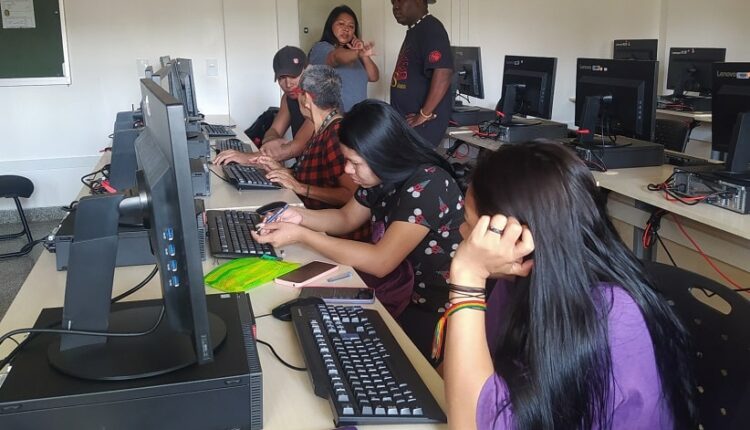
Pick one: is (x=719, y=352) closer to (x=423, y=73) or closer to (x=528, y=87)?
(x=528, y=87)

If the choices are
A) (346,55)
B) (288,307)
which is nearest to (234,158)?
(346,55)

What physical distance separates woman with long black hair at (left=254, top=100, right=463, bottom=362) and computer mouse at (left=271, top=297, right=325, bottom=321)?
0.36 m

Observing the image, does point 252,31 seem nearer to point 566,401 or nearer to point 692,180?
point 692,180

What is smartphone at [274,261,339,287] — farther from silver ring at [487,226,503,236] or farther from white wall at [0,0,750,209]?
white wall at [0,0,750,209]

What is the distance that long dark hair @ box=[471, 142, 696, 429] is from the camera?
3.10 feet

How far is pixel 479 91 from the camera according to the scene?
16.5 ft

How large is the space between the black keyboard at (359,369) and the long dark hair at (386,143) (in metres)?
0.60

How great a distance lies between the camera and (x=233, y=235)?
1.95m

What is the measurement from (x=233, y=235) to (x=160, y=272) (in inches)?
38.3

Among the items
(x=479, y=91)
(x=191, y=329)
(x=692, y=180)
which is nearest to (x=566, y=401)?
(x=191, y=329)

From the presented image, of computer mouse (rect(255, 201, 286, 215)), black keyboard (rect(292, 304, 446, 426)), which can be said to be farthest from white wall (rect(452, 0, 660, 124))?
black keyboard (rect(292, 304, 446, 426))

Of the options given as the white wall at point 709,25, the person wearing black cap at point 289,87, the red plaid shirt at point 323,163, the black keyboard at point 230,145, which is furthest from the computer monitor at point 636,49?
the red plaid shirt at point 323,163

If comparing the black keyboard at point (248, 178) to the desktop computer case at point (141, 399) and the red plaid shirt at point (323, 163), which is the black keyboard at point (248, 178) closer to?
the red plaid shirt at point (323, 163)

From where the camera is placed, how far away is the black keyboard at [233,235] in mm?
1823
